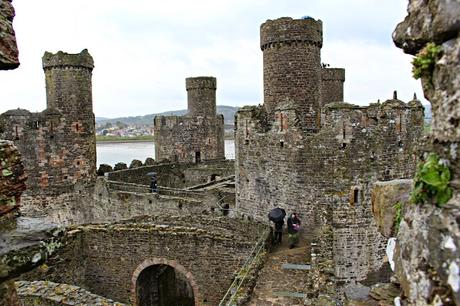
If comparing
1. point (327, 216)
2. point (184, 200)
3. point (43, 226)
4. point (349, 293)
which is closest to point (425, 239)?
point (349, 293)

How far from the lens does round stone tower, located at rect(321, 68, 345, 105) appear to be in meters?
22.0

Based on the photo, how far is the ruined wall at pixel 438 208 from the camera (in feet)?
6.75

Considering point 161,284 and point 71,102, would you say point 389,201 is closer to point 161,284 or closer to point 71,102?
point 161,284

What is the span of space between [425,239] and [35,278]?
10049 mm

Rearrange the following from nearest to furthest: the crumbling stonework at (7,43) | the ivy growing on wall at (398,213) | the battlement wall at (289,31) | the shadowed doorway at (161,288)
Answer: the crumbling stonework at (7,43) → the ivy growing on wall at (398,213) → the shadowed doorway at (161,288) → the battlement wall at (289,31)

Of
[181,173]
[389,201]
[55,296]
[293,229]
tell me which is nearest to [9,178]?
[389,201]

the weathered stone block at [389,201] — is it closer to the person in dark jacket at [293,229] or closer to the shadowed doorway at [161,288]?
the person in dark jacket at [293,229]

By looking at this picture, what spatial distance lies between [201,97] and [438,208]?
92.9 ft

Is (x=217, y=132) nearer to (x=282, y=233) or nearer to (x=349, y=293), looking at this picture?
(x=282, y=233)

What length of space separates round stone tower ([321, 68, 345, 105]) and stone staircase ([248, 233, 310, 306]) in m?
11.8

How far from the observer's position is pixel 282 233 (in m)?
12.1

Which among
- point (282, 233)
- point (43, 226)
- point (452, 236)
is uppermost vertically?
point (452, 236)

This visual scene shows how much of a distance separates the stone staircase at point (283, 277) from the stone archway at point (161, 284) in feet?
8.05

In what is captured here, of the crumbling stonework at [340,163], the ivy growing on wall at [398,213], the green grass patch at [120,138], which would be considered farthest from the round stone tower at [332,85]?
the green grass patch at [120,138]
